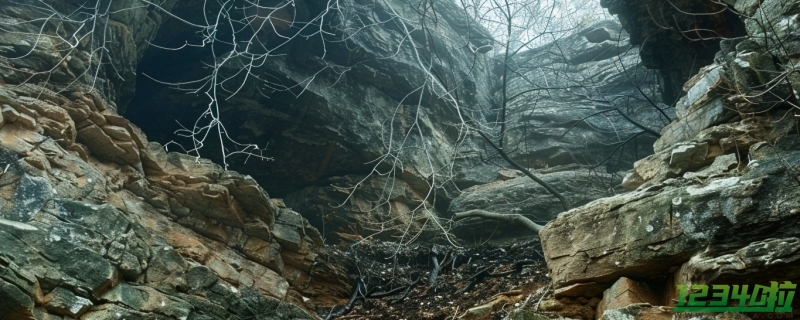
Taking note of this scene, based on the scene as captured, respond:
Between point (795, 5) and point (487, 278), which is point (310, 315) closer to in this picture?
point (487, 278)

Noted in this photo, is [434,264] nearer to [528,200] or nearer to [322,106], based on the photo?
[528,200]

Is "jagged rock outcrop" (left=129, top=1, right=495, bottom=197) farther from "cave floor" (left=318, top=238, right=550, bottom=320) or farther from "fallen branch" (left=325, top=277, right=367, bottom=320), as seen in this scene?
"fallen branch" (left=325, top=277, right=367, bottom=320)

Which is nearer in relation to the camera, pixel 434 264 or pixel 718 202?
pixel 718 202

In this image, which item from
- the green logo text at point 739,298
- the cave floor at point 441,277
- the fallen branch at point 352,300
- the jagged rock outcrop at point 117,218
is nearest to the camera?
the green logo text at point 739,298

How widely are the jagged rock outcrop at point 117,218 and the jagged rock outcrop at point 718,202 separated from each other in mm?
4126

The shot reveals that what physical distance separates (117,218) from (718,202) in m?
5.68

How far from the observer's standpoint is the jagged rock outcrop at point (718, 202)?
11.3 ft

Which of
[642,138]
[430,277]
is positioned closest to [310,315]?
[430,277]

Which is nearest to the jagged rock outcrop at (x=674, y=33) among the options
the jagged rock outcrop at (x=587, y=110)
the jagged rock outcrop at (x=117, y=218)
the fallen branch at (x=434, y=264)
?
the jagged rock outcrop at (x=587, y=110)

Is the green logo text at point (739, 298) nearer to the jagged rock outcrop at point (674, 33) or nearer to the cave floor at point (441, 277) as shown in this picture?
the cave floor at point (441, 277)

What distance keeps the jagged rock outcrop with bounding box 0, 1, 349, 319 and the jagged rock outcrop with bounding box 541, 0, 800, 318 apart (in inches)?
162

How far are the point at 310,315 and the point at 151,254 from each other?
229 cm

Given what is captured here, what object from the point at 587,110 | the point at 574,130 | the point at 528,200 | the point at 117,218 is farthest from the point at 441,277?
the point at 587,110

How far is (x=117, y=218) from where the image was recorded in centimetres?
608
